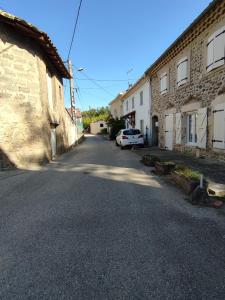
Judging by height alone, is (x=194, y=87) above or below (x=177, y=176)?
above

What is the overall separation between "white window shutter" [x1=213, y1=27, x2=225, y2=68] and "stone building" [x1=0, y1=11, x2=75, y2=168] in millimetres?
6559

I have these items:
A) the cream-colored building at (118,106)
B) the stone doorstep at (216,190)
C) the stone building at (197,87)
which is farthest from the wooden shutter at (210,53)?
the cream-colored building at (118,106)

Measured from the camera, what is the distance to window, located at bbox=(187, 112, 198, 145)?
1035 centimetres

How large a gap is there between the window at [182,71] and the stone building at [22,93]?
6300 mm

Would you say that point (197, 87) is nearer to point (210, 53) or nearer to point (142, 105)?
point (210, 53)

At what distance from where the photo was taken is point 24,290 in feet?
6.98

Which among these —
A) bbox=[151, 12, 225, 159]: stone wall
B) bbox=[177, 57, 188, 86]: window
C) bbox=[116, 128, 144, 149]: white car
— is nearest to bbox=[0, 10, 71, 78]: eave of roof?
bbox=[177, 57, 188, 86]: window

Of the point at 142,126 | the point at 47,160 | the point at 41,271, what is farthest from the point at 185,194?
the point at 142,126

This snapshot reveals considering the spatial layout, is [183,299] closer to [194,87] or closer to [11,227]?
[11,227]

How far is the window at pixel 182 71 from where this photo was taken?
10469 millimetres

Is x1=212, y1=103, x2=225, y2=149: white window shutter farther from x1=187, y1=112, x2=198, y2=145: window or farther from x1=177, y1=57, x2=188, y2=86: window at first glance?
x1=177, y1=57, x2=188, y2=86: window

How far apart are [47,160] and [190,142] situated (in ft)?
23.1

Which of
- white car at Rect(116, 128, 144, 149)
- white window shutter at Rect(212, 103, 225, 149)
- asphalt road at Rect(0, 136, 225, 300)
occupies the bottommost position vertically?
asphalt road at Rect(0, 136, 225, 300)

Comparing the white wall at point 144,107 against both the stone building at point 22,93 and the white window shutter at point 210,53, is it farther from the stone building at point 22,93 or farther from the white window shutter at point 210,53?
the stone building at point 22,93
